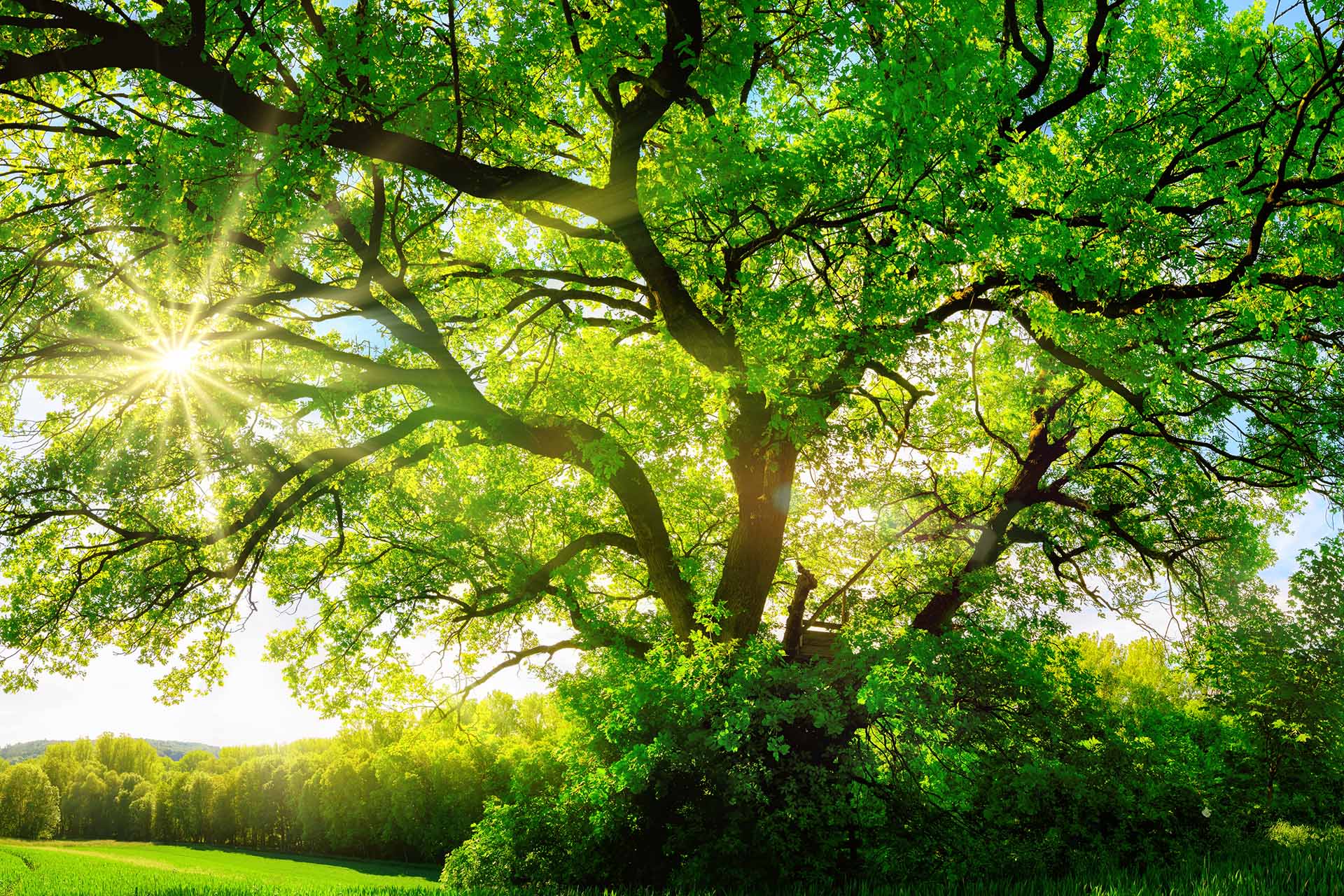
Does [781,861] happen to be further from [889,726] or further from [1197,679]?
[1197,679]

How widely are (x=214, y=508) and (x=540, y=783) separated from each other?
7380mm

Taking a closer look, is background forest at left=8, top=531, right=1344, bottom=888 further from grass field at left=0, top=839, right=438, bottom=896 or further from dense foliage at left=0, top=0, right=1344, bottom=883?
grass field at left=0, top=839, right=438, bottom=896

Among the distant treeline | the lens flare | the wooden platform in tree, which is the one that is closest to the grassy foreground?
the wooden platform in tree

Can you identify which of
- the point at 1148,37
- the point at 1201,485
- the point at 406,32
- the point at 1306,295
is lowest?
the point at 1201,485

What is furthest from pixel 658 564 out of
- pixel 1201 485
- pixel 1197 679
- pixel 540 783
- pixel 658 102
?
pixel 1197 679

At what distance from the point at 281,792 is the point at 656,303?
7073 cm

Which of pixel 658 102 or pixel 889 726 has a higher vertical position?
pixel 658 102

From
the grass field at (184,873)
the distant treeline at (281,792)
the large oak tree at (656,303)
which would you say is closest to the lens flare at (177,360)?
the large oak tree at (656,303)

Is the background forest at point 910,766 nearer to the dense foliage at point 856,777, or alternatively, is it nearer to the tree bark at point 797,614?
the dense foliage at point 856,777

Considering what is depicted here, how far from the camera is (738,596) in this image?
1149 centimetres

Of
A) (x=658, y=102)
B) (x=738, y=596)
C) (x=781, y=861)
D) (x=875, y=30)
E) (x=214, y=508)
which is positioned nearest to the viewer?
(x=875, y=30)

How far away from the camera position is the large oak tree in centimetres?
710

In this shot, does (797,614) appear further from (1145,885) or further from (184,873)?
(184,873)

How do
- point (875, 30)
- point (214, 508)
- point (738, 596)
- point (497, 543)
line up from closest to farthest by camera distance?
1. point (875, 30)
2. point (738, 596)
3. point (214, 508)
4. point (497, 543)
